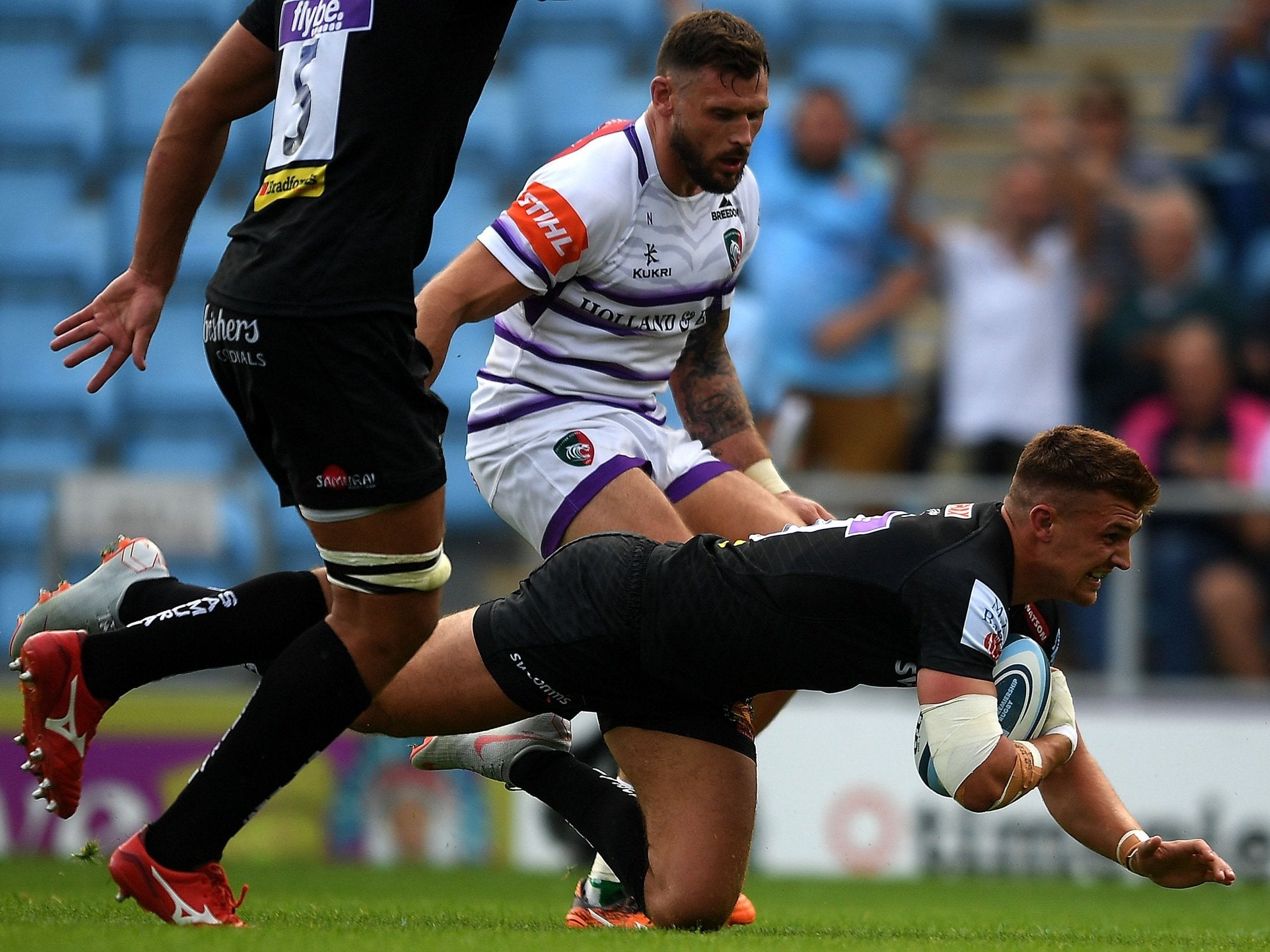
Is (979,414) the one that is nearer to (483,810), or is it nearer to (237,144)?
(483,810)

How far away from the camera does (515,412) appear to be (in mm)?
5395

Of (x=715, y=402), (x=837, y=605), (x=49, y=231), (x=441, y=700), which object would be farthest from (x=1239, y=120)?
(x=49, y=231)

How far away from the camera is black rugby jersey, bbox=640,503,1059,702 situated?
13.6 feet

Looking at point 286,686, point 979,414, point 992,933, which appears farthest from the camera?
point 979,414

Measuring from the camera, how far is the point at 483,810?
8.39 meters

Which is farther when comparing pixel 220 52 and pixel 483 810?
pixel 483 810

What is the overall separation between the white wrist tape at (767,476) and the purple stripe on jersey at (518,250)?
1091 millimetres

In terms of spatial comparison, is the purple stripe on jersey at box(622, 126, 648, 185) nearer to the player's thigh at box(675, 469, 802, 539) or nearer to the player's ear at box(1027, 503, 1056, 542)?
the player's thigh at box(675, 469, 802, 539)

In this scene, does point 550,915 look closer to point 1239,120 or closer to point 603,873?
point 603,873

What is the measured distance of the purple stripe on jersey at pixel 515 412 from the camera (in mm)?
5352

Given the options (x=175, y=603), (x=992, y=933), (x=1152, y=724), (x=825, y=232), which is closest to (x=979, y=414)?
(x=825, y=232)

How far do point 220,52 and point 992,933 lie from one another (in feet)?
10.0

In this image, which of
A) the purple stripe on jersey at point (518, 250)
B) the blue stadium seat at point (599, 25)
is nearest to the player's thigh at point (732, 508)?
the purple stripe on jersey at point (518, 250)

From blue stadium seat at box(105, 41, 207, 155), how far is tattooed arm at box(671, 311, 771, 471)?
6.43 m
